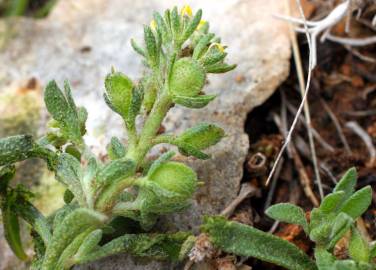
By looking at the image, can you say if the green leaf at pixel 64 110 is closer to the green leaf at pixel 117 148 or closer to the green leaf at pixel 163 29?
the green leaf at pixel 117 148

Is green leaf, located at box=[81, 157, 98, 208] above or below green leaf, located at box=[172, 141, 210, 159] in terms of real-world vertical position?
above

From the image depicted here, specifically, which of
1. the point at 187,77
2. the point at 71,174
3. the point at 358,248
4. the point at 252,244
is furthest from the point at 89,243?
the point at 358,248

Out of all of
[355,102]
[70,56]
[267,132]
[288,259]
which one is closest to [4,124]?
[70,56]

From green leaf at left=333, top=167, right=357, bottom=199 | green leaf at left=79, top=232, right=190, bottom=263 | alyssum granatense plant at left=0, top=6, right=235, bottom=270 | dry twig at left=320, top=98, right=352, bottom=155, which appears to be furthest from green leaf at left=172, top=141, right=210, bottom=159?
dry twig at left=320, top=98, right=352, bottom=155

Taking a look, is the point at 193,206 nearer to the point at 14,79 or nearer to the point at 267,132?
the point at 267,132

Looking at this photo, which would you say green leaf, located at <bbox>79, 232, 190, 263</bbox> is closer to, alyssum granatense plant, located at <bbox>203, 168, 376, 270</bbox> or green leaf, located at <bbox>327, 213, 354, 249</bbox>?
alyssum granatense plant, located at <bbox>203, 168, 376, 270</bbox>

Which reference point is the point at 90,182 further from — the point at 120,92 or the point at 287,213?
the point at 287,213
